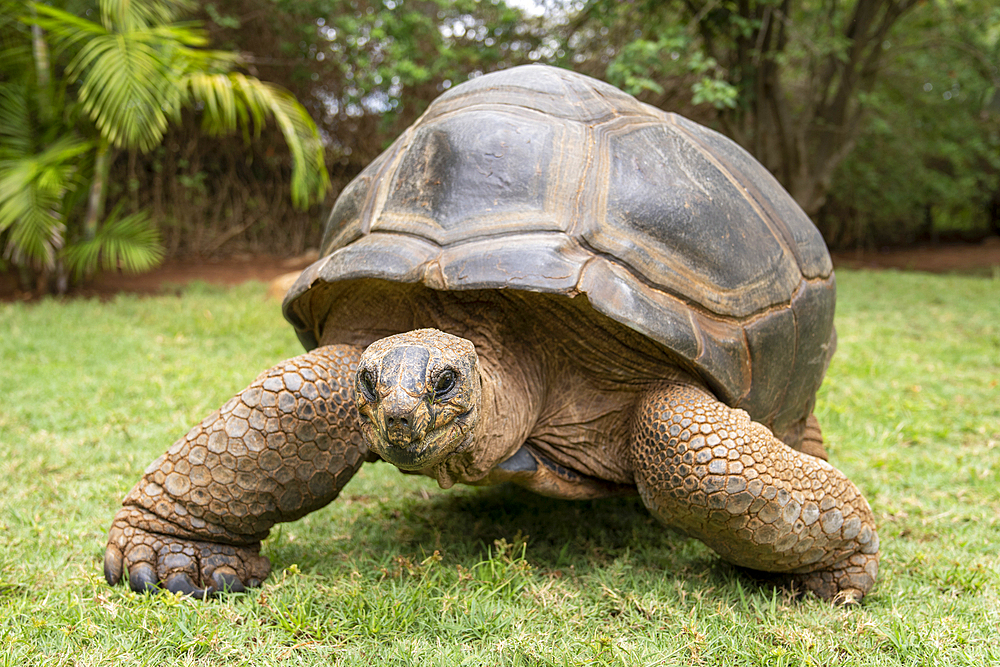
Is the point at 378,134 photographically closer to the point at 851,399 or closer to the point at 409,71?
the point at 409,71

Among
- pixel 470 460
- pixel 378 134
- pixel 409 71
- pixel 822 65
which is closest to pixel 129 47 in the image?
pixel 409 71

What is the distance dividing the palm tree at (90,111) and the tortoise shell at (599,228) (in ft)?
15.4

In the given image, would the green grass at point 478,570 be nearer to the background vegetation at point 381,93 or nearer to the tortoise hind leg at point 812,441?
the tortoise hind leg at point 812,441

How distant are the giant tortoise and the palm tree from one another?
4.93 meters

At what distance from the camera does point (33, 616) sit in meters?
1.92

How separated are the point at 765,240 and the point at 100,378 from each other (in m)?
3.90

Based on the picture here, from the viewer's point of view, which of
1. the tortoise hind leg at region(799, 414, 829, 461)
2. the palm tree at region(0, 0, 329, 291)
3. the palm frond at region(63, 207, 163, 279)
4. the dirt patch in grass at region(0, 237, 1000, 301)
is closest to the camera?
the tortoise hind leg at region(799, 414, 829, 461)

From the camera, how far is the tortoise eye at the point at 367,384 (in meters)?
1.60

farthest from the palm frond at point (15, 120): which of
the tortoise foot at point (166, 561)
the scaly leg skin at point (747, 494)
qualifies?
→ the scaly leg skin at point (747, 494)

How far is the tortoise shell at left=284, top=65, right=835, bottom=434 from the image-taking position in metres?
2.00

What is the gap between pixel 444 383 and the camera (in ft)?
5.40

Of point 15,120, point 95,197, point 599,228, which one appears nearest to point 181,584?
point 599,228

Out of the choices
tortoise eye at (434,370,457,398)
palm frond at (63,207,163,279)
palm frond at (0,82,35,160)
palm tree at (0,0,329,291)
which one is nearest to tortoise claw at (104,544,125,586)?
tortoise eye at (434,370,457,398)

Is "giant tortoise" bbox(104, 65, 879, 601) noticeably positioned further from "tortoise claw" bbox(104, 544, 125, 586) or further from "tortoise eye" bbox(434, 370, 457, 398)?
"tortoise eye" bbox(434, 370, 457, 398)
